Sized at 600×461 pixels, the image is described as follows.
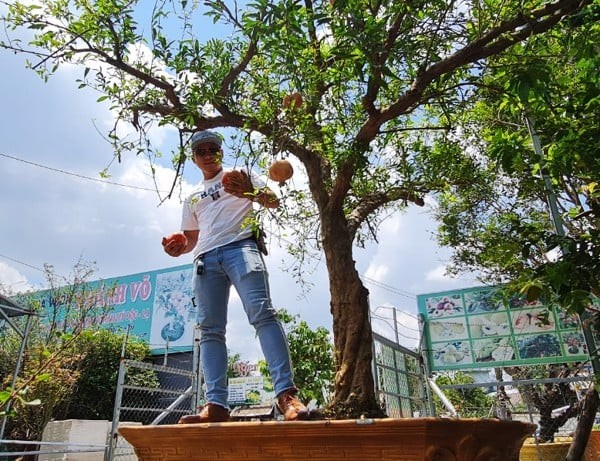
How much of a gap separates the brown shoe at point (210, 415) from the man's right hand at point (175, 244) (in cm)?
71

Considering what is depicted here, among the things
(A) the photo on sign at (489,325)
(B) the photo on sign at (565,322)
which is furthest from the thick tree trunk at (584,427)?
(A) the photo on sign at (489,325)

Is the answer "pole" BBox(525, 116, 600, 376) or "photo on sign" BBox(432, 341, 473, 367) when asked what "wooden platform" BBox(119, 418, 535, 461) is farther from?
"photo on sign" BBox(432, 341, 473, 367)

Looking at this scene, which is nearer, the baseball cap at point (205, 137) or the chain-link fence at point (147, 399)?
the baseball cap at point (205, 137)

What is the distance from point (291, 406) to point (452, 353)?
4.25 m

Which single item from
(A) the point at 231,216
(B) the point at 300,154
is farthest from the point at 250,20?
(B) the point at 300,154

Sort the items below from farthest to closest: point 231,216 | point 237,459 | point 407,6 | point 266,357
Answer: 1. point 231,216
2. point 266,357
3. point 407,6
4. point 237,459

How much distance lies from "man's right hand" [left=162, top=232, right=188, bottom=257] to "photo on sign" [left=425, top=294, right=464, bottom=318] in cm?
396

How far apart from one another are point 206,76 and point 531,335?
4.46m

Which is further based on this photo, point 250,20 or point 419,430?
point 250,20

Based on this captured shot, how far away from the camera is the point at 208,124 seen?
7.18ft

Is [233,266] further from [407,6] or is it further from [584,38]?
[584,38]

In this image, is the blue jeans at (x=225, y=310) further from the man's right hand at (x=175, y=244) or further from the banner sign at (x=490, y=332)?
the banner sign at (x=490, y=332)

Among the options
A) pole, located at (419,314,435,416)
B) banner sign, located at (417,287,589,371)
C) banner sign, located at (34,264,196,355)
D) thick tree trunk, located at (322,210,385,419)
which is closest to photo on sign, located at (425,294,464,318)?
banner sign, located at (417,287,589,371)

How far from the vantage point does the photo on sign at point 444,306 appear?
208 inches
